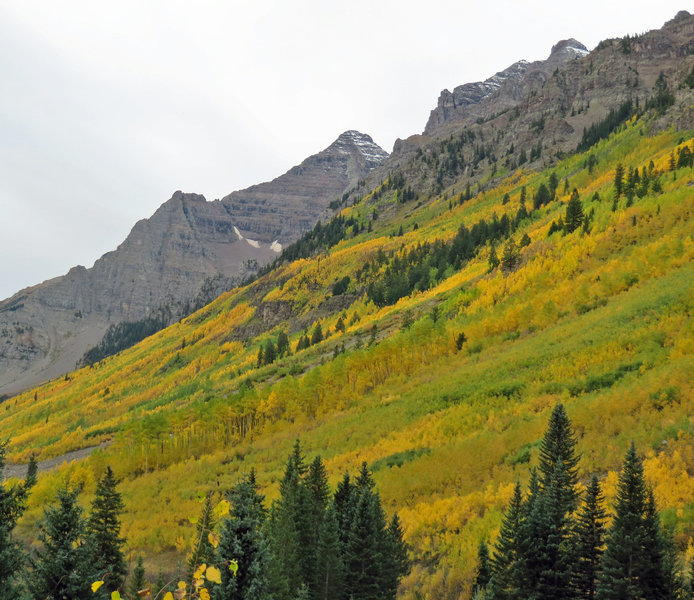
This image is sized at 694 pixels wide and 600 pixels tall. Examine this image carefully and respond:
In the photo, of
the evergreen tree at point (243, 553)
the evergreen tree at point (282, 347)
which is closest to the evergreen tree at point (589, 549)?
the evergreen tree at point (243, 553)

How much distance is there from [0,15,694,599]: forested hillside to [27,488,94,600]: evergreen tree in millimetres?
3487

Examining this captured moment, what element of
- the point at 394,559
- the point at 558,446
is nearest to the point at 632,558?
the point at 558,446

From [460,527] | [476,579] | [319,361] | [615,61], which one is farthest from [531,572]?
[615,61]

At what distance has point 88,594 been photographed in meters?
13.3

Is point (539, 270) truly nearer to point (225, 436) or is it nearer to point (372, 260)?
point (225, 436)

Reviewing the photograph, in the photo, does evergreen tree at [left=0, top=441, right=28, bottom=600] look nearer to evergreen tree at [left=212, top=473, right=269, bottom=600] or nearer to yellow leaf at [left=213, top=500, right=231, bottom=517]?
evergreen tree at [left=212, top=473, right=269, bottom=600]

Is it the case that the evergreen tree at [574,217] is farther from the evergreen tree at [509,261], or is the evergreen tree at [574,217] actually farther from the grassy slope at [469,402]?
the evergreen tree at [509,261]

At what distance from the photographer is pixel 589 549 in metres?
14.8

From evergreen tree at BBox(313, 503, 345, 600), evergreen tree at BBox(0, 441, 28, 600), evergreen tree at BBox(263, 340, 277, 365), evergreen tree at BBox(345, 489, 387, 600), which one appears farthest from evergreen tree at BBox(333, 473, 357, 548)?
evergreen tree at BBox(263, 340, 277, 365)

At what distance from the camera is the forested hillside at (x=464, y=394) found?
25.3 meters

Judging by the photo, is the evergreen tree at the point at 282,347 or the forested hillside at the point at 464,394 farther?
the evergreen tree at the point at 282,347

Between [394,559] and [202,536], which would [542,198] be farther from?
[202,536]

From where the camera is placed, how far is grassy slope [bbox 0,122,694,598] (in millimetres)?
25628

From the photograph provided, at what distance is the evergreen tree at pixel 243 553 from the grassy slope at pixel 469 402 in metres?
10.7
